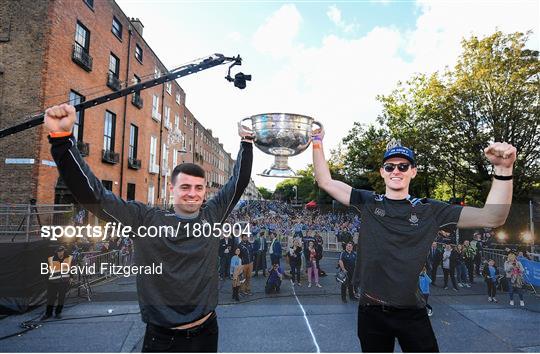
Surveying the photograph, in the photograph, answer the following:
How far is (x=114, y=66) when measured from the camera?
19219 millimetres

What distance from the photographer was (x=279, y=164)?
3.11 meters

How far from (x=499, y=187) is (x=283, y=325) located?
600cm

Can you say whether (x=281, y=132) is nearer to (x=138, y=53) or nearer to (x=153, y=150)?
(x=138, y=53)

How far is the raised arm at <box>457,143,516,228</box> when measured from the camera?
212 cm

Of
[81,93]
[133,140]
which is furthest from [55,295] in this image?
[133,140]

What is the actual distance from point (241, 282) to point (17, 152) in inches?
394

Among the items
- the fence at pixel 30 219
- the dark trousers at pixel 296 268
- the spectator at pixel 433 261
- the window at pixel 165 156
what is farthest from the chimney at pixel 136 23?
the spectator at pixel 433 261

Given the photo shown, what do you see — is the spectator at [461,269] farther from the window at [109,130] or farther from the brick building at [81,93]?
the window at [109,130]

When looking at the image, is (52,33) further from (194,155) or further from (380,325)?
(194,155)

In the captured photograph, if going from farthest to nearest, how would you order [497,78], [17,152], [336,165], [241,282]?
[336,165] < [497,78] < [17,152] < [241,282]

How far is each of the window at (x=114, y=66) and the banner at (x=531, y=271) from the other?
2135 cm

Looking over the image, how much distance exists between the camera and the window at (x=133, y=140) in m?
21.2

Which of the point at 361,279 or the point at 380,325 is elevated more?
the point at 361,279

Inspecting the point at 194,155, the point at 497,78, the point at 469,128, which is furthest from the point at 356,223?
the point at 194,155
